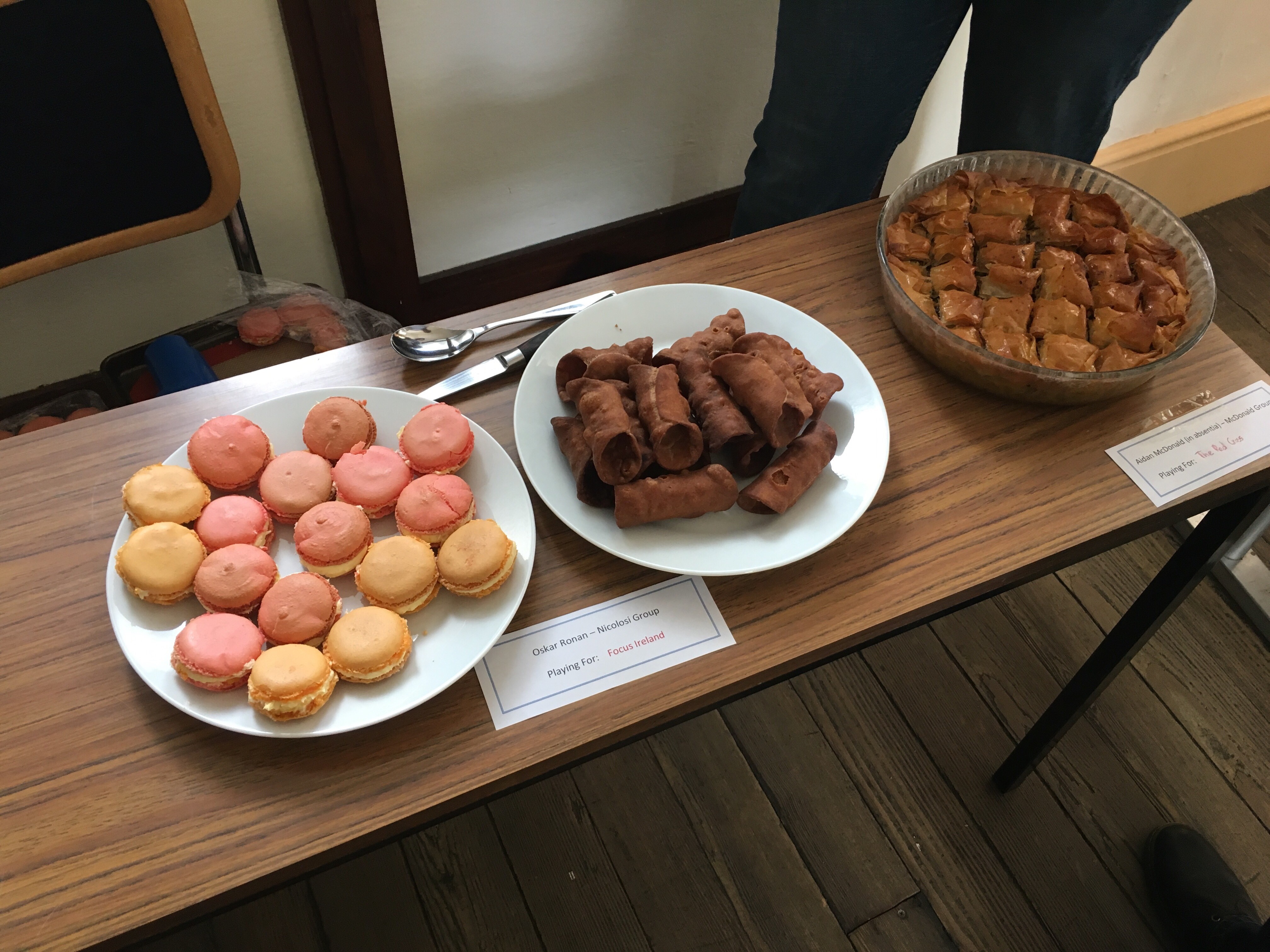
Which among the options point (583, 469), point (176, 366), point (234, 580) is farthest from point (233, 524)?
point (176, 366)

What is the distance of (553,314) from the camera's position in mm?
958

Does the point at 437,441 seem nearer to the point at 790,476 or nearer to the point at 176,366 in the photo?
the point at 790,476

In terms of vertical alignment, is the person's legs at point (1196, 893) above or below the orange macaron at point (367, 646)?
below

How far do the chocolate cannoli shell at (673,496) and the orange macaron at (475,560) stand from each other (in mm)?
102

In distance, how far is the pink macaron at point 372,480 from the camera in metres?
0.76

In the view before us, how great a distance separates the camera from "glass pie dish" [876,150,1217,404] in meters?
0.87

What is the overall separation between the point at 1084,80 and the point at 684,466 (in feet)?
2.44

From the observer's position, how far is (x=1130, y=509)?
0.86 m

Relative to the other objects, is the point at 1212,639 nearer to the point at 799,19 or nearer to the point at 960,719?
the point at 960,719

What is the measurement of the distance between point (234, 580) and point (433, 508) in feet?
0.52

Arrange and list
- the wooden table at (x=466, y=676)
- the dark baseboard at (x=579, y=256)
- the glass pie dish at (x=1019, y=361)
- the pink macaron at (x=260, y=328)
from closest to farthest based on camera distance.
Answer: the wooden table at (x=466, y=676) → the glass pie dish at (x=1019, y=361) → the pink macaron at (x=260, y=328) → the dark baseboard at (x=579, y=256)

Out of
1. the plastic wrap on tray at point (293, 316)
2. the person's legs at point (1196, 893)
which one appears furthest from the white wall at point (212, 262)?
the person's legs at point (1196, 893)

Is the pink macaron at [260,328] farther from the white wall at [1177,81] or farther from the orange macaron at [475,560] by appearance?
the white wall at [1177,81]

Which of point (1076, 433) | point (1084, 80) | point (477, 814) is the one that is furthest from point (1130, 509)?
point (477, 814)
